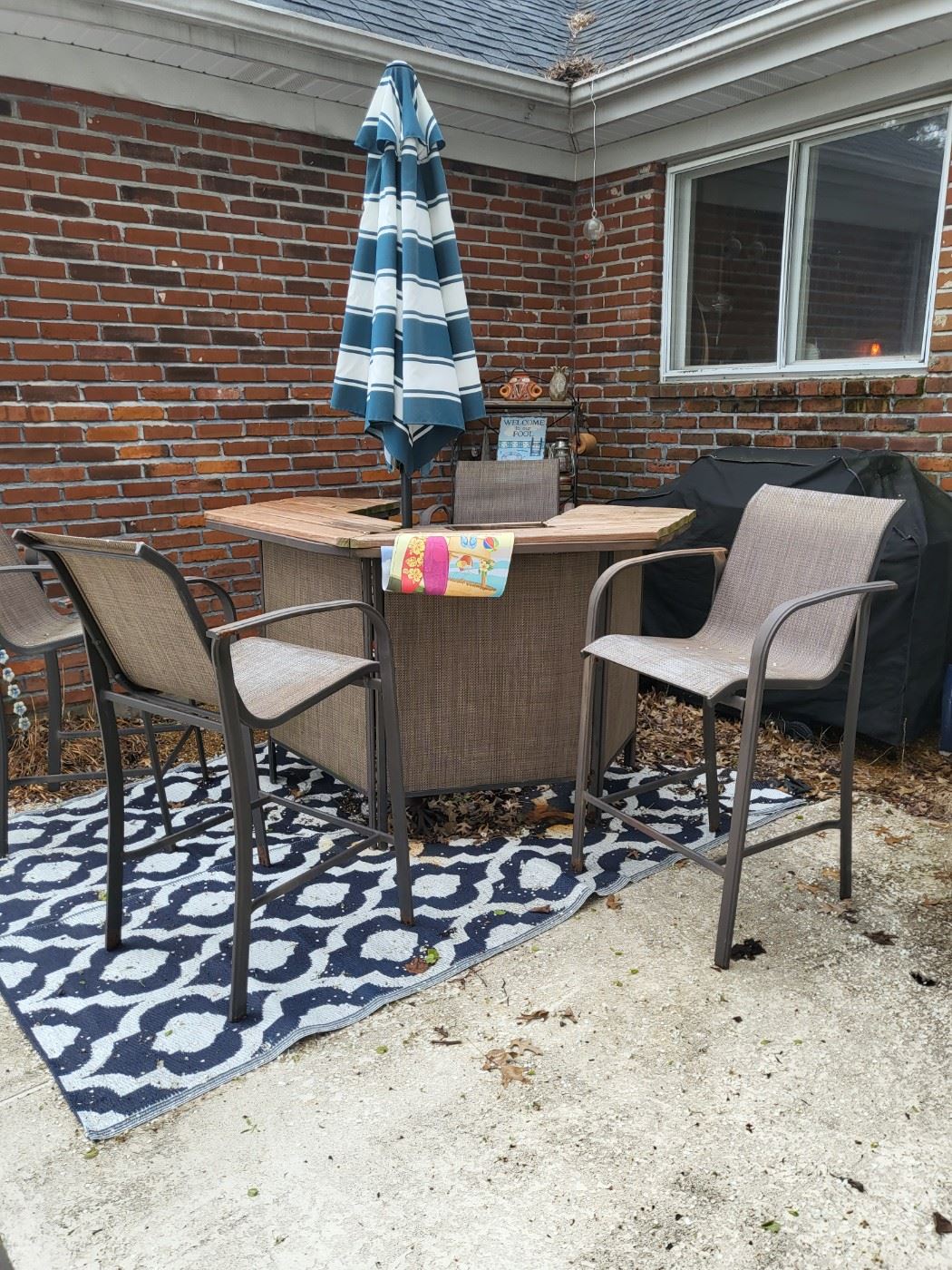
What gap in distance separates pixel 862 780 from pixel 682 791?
27.3 inches

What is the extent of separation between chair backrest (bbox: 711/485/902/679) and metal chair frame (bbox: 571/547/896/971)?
6 centimetres

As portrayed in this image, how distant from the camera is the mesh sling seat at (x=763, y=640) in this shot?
2.13 m

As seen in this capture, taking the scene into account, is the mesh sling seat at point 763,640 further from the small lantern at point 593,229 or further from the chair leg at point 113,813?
the small lantern at point 593,229

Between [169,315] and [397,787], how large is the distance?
2618mm

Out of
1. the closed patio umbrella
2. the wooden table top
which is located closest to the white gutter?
the closed patio umbrella

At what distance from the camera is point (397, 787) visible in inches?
89.4

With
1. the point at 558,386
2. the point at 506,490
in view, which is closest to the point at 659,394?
the point at 558,386

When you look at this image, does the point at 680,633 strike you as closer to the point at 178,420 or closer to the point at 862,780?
the point at 862,780

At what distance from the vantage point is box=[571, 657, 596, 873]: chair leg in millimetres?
2526

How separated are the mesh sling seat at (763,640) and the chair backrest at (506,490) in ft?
4.10

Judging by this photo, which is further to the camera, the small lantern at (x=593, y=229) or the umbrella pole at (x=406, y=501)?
the small lantern at (x=593, y=229)

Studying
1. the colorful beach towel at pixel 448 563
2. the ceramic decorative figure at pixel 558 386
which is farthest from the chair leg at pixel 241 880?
the ceramic decorative figure at pixel 558 386

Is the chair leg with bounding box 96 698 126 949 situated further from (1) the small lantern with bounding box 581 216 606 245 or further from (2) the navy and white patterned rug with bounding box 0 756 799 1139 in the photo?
(1) the small lantern with bounding box 581 216 606 245

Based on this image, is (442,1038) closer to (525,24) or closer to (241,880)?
(241,880)
